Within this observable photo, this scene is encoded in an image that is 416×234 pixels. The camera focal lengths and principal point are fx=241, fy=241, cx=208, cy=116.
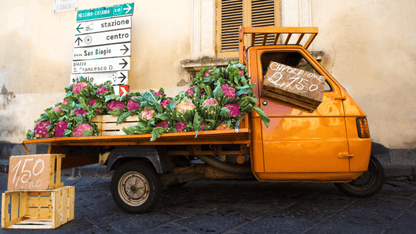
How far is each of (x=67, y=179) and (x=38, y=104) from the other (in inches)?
136

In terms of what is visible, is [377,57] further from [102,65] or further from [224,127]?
[102,65]

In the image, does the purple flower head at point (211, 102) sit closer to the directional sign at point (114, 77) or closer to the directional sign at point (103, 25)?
the directional sign at point (114, 77)

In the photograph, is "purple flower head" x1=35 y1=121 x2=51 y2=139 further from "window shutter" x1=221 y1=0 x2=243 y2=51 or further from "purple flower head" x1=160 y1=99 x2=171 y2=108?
"window shutter" x1=221 y1=0 x2=243 y2=51

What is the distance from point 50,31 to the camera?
776 cm

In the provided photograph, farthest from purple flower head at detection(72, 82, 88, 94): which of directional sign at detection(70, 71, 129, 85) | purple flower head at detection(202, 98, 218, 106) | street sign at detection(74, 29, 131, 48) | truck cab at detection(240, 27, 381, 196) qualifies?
street sign at detection(74, 29, 131, 48)

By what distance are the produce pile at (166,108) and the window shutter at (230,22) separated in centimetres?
407

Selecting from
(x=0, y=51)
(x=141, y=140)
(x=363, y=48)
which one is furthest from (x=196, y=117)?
(x=0, y=51)

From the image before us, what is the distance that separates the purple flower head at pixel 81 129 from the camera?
9.18ft

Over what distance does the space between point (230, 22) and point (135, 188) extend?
5348 mm

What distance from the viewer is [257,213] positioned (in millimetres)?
2863

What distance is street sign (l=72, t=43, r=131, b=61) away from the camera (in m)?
6.17

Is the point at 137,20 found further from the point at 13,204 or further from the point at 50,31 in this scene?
the point at 13,204

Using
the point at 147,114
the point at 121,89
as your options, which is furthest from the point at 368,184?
the point at 121,89

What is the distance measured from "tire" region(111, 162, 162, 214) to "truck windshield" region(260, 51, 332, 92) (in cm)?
197
